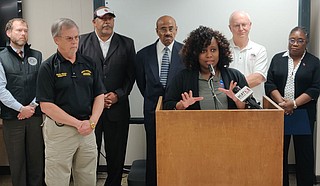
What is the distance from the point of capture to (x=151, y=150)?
3.43 meters

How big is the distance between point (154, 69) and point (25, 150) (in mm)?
1410

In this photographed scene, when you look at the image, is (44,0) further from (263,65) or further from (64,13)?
(263,65)

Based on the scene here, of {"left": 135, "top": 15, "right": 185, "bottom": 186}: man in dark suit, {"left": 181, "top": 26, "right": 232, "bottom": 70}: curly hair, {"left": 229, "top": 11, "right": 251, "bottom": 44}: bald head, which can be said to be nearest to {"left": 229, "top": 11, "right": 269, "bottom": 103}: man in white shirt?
{"left": 229, "top": 11, "right": 251, "bottom": 44}: bald head

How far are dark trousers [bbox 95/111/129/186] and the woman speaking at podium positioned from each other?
37.5 inches

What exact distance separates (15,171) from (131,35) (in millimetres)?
1706

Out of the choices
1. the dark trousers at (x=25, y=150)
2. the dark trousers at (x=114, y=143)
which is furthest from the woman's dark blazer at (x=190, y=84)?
the dark trousers at (x=25, y=150)

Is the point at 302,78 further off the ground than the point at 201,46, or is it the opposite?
the point at 201,46

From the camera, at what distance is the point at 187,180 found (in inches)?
84.9

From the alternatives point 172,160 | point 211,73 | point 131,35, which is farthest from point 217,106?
point 131,35

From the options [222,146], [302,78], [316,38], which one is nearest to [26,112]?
[222,146]

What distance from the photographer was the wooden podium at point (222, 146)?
208cm

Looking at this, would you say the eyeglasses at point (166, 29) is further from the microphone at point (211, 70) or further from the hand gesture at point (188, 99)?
the hand gesture at point (188, 99)

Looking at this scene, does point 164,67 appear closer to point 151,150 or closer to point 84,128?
point 151,150

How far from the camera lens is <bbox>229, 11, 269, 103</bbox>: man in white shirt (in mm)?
3336
